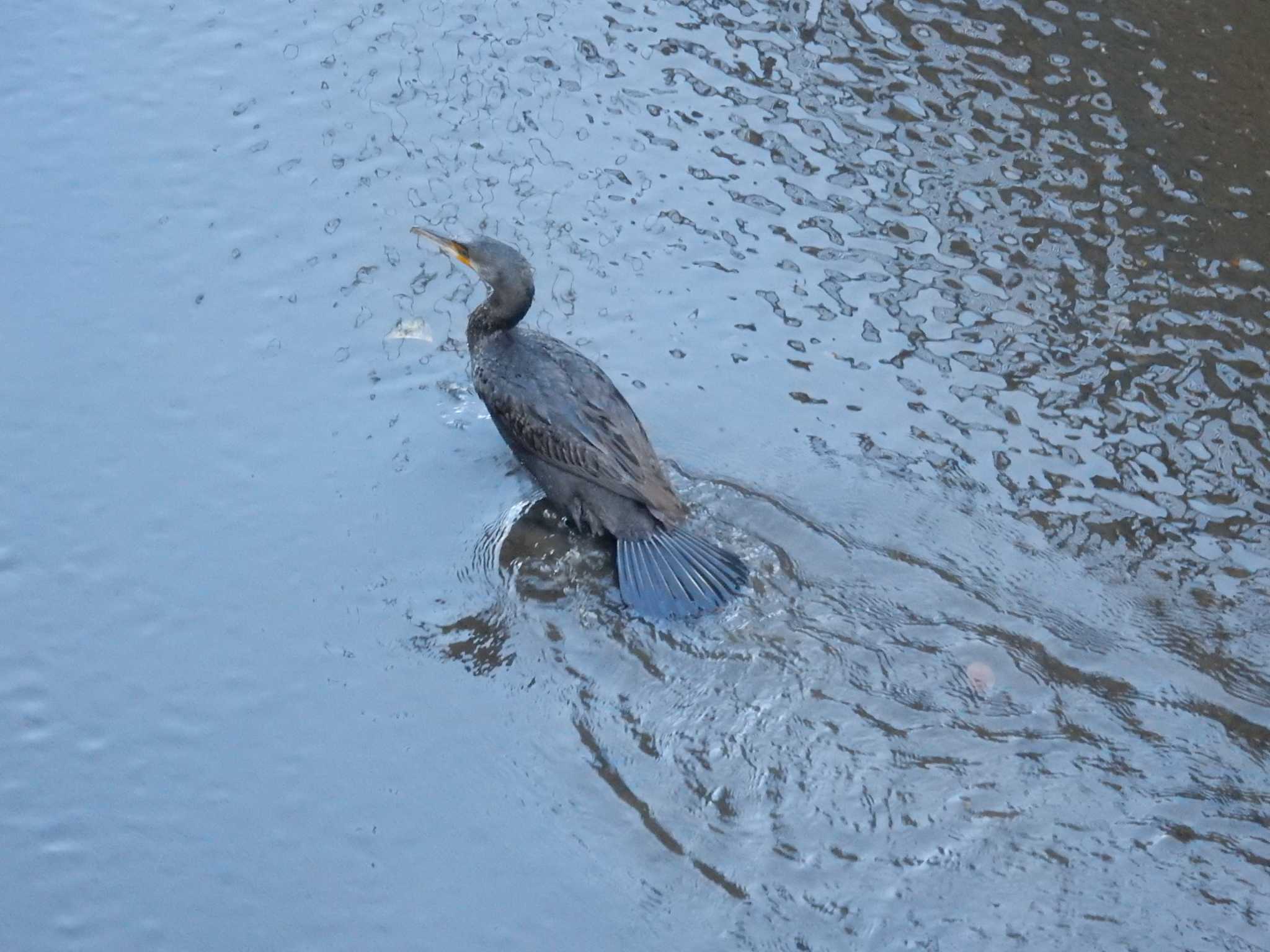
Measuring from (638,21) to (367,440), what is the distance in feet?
12.2

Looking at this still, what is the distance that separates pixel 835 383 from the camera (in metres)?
6.56

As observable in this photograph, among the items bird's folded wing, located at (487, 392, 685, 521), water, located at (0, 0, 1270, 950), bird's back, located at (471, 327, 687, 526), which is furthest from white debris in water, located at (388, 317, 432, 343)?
bird's folded wing, located at (487, 392, 685, 521)

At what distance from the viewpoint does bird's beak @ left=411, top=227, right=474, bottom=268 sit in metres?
6.38

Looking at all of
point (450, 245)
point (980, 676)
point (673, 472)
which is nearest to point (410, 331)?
point (450, 245)

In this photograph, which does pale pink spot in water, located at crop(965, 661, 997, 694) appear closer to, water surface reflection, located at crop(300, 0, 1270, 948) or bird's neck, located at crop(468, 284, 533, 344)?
water surface reflection, located at crop(300, 0, 1270, 948)

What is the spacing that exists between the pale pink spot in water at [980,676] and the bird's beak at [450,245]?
2888 mm

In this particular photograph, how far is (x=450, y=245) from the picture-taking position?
6395 mm

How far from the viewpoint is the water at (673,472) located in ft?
15.5

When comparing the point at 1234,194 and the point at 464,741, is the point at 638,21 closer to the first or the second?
the point at 1234,194

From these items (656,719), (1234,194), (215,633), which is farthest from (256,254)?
(1234,194)

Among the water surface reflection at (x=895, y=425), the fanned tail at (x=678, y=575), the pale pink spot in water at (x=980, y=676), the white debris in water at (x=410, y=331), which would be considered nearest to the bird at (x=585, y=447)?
the fanned tail at (x=678, y=575)

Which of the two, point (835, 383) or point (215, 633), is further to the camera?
point (835, 383)

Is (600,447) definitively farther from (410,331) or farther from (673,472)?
(410,331)

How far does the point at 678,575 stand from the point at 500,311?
155 cm
